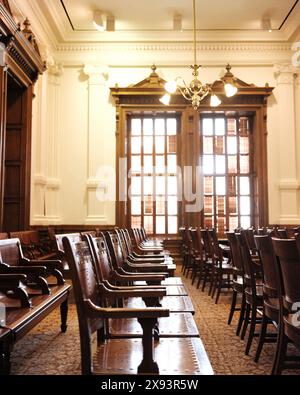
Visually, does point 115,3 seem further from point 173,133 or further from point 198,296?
point 198,296

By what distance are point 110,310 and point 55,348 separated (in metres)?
1.79

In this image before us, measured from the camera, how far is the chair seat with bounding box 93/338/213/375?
1.62 metres

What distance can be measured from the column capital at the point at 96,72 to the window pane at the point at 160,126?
152cm

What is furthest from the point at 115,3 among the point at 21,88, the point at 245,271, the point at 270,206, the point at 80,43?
the point at 245,271

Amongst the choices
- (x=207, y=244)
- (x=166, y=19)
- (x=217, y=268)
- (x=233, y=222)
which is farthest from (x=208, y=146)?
(x=217, y=268)

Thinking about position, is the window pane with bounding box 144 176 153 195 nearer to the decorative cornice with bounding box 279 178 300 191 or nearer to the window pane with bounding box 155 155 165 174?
the window pane with bounding box 155 155 165 174

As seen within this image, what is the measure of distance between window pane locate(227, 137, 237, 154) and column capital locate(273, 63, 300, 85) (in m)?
1.60

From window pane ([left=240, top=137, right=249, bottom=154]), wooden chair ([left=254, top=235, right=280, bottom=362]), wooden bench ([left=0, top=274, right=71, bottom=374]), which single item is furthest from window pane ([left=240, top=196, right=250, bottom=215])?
wooden chair ([left=254, top=235, right=280, bottom=362])

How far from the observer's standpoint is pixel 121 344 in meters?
1.97

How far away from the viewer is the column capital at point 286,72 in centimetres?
923

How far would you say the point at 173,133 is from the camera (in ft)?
31.6

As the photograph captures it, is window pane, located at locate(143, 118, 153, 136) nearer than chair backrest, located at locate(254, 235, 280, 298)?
No

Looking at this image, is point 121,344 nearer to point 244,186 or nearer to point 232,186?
point 232,186

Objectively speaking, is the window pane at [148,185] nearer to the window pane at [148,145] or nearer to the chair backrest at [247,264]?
the window pane at [148,145]
